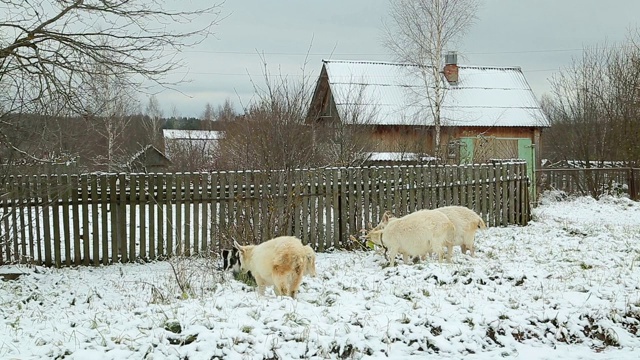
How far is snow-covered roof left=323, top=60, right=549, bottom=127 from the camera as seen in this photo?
2744cm

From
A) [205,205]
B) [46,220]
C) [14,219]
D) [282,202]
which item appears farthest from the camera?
[282,202]

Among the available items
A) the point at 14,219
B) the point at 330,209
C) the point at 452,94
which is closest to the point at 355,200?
the point at 330,209

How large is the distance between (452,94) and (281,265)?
989 inches

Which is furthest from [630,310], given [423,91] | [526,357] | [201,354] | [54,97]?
[423,91]

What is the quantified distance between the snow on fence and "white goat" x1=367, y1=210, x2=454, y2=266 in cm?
246

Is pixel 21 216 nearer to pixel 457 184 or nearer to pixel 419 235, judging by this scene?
pixel 419 235

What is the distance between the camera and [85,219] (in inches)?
407

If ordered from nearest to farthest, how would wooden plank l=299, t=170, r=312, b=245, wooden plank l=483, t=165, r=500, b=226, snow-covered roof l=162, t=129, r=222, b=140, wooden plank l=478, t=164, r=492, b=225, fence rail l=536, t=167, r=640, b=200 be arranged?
1. wooden plank l=299, t=170, r=312, b=245
2. wooden plank l=478, t=164, r=492, b=225
3. wooden plank l=483, t=165, r=500, b=226
4. fence rail l=536, t=167, r=640, b=200
5. snow-covered roof l=162, t=129, r=222, b=140

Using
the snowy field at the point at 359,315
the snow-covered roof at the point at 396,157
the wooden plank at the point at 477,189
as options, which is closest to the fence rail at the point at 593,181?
the snow-covered roof at the point at 396,157

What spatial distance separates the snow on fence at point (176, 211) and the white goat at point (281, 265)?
3.05m

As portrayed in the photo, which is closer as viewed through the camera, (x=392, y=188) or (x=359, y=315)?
(x=359, y=315)

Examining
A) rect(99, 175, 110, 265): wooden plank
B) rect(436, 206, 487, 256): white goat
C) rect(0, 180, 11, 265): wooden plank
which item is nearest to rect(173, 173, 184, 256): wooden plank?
rect(99, 175, 110, 265): wooden plank

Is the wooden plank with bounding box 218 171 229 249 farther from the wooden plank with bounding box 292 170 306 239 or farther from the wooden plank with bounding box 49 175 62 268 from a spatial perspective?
the wooden plank with bounding box 49 175 62 268

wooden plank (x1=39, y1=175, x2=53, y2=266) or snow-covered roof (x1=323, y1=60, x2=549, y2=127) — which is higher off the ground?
snow-covered roof (x1=323, y1=60, x2=549, y2=127)
